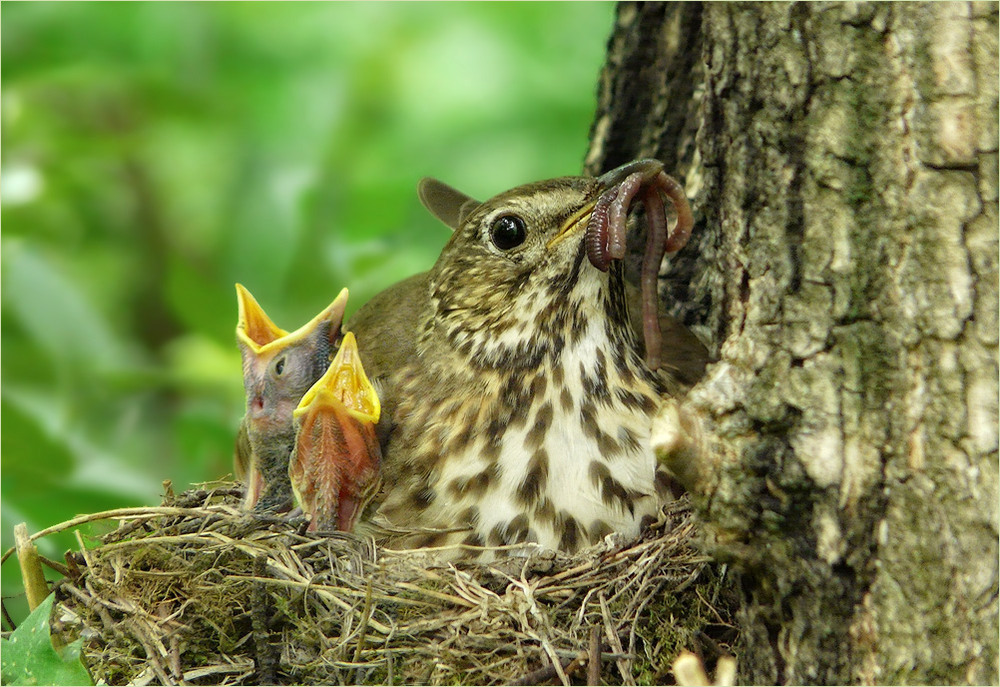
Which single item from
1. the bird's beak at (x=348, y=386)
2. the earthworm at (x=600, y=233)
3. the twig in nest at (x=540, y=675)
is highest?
the earthworm at (x=600, y=233)

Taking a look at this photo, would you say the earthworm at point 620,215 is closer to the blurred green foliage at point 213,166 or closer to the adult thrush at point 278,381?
the adult thrush at point 278,381

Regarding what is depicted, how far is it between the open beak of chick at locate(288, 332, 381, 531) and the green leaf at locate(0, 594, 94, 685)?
996 millimetres

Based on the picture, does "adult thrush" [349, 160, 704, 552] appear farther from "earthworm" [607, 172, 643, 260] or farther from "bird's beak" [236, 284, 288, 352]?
"bird's beak" [236, 284, 288, 352]

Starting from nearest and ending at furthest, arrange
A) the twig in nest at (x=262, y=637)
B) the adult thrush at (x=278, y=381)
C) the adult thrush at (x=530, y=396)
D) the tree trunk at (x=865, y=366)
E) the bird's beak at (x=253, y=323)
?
the tree trunk at (x=865, y=366), the twig in nest at (x=262, y=637), the adult thrush at (x=530, y=396), the adult thrush at (x=278, y=381), the bird's beak at (x=253, y=323)

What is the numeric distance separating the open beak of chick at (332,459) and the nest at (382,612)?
0.23 metres

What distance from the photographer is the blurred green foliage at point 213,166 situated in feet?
15.3

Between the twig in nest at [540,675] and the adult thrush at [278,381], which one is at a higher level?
the adult thrush at [278,381]

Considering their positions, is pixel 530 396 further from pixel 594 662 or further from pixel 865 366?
pixel 865 366

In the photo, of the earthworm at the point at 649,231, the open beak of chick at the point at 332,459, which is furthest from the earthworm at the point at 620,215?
the open beak of chick at the point at 332,459

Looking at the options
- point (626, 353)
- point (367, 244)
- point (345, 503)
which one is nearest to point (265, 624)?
point (345, 503)

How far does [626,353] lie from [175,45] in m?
3.24

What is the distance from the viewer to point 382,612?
2.84 meters

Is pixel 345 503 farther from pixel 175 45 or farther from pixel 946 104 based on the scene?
pixel 175 45

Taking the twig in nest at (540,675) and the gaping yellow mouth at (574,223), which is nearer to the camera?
the twig in nest at (540,675)
